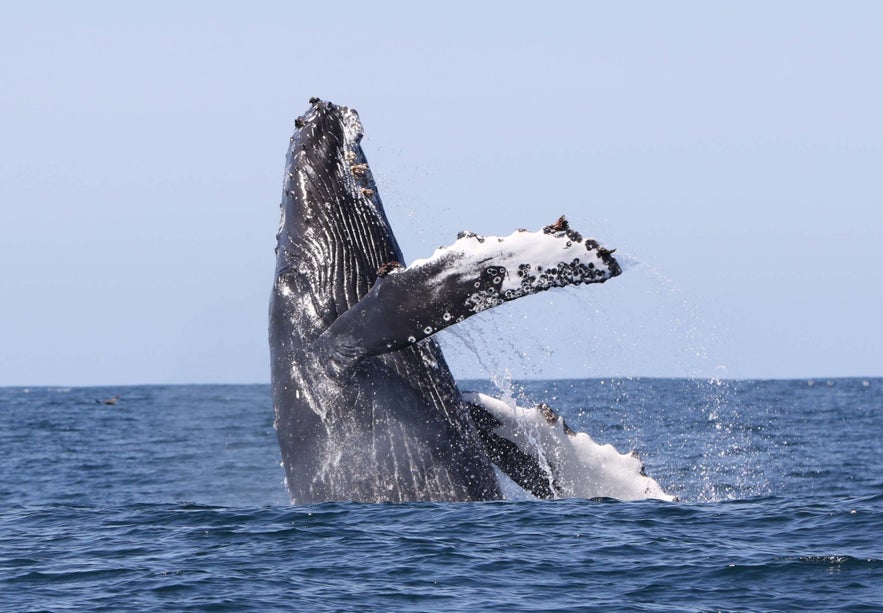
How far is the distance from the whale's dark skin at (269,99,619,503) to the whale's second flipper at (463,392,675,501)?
200 mm

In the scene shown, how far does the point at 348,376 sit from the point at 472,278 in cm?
187

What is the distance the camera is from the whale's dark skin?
454 inches

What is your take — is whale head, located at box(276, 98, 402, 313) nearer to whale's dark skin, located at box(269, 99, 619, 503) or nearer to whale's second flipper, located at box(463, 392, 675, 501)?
whale's dark skin, located at box(269, 99, 619, 503)

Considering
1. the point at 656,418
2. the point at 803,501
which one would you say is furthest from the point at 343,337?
the point at 656,418

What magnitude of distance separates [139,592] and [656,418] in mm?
32582

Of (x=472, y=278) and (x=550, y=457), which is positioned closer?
(x=472, y=278)

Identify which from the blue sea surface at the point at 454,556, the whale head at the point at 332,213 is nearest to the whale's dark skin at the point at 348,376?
the whale head at the point at 332,213

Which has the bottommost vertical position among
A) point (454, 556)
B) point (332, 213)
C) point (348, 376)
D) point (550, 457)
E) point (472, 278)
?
point (454, 556)

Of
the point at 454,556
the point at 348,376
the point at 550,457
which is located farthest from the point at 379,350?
the point at 550,457

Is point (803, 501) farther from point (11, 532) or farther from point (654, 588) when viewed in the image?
point (11, 532)

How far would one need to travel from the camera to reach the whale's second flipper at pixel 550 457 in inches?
482

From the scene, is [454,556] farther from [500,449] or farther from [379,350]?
[500,449]

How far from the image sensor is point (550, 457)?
1241 centimetres

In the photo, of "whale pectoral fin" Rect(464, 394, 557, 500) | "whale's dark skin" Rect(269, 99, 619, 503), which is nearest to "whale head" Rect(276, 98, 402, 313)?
"whale's dark skin" Rect(269, 99, 619, 503)
